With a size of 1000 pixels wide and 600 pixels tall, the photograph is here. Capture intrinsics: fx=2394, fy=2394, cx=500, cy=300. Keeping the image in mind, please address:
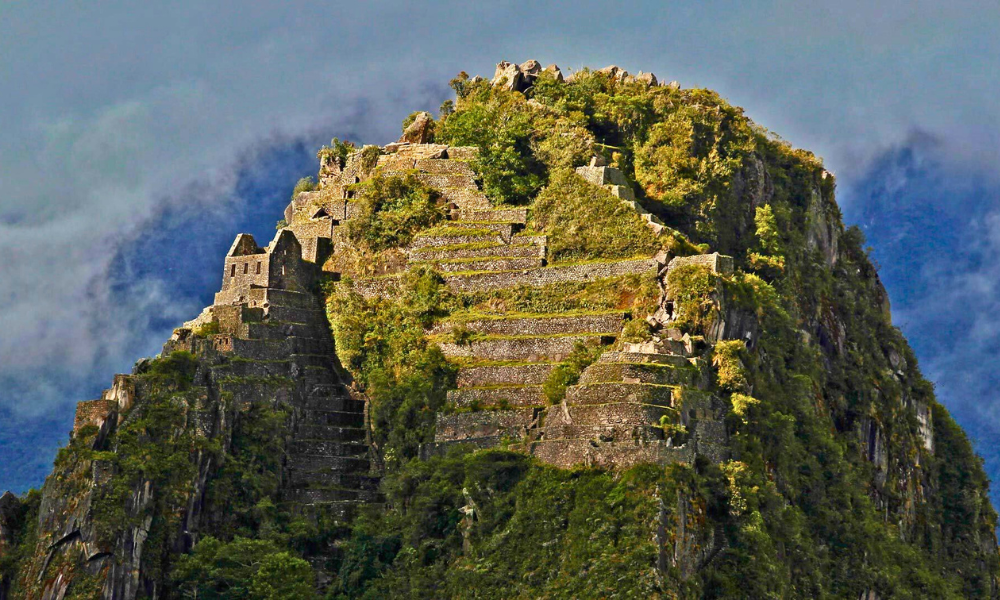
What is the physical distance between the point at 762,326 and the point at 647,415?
46.4ft

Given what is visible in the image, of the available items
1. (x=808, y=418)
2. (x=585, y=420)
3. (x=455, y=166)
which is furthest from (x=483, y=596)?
(x=455, y=166)

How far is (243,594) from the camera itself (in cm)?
8694

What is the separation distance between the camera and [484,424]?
8988cm

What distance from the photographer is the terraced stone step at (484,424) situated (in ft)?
292

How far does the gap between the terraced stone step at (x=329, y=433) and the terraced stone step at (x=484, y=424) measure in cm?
494

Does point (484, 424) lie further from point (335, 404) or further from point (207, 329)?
point (207, 329)

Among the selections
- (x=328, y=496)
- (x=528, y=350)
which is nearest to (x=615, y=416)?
(x=528, y=350)

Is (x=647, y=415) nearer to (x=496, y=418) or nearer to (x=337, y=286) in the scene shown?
(x=496, y=418)

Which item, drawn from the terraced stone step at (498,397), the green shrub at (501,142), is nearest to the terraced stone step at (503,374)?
the terraced stone step at (498,397)

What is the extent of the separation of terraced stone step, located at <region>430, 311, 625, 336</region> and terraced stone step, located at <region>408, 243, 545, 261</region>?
3952 millimetres

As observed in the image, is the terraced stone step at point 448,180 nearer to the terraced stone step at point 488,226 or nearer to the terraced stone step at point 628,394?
the terraced stone step at point 488,226

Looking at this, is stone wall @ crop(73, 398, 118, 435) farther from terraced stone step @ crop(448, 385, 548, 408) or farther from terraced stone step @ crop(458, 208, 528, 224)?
terraced stone step @ crop(458, 208, 528, 224)

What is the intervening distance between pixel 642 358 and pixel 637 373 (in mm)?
990

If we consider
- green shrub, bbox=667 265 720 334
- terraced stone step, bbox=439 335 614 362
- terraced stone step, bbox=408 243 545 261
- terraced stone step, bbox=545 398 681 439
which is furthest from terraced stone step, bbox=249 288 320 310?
terraced stone step, bbox=545 398 681 439
